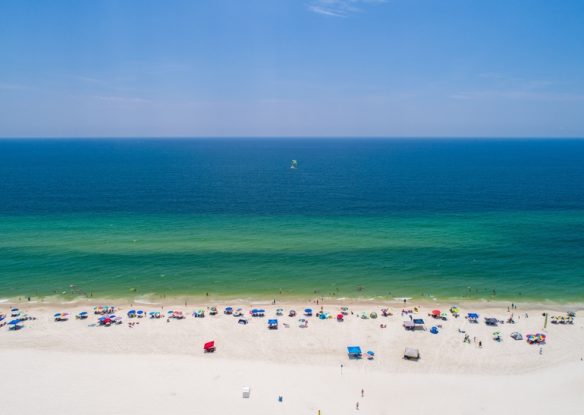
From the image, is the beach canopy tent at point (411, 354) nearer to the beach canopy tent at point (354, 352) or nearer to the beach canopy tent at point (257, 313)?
the beach canopy tent at point (354, 352)

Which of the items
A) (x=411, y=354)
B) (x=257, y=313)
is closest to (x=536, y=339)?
(x=411, y=354)

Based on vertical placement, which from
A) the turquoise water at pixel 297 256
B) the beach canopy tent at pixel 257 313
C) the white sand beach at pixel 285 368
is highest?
the turquoise water at pixel 297 256

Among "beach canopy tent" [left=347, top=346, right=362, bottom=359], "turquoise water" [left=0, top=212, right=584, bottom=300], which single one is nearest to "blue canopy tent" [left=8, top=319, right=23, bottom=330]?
"turquoise water" [left=0, top=212, right=584, bottom=300]

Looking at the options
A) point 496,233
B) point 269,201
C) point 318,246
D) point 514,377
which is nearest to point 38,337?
point 318,246

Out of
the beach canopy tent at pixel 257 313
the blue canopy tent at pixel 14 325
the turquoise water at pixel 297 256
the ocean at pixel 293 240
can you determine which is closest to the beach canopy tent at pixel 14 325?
the blue canopy tent at pixel 14 325

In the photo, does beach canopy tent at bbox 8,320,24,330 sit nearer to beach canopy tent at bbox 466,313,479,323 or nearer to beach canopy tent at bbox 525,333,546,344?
beach canopy tent at bbox 466,313,479,323

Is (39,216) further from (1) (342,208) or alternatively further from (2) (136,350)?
(1) (342,208)

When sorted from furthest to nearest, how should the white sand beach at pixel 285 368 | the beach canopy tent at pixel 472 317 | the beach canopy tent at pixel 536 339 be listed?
1. the beach canopy tent at pixel 472 317
2. the beach canopy tent at pixel 536 339
3. the white sand beach at pixel 285 368
